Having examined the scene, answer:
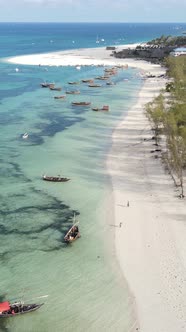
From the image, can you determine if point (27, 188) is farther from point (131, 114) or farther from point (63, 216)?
point (131, 114)

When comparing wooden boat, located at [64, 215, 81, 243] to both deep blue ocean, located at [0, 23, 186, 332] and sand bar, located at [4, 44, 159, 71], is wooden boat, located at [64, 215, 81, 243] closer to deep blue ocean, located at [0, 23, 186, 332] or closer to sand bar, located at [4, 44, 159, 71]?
deep blue ocean, located at [0, 23, 186, 332]

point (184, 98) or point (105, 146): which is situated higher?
point (184, 98)

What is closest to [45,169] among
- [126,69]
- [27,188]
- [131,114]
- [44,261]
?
[27,188]

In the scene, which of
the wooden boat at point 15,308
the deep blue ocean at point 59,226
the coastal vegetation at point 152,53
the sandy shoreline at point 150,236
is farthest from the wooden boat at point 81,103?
the coastal vegetation at point 152,53

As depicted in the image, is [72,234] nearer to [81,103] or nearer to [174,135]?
[174,135]

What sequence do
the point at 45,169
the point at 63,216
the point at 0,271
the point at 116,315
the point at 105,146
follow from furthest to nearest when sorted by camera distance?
the point at 105,146, the point at 45,169, the point at 63,216, the point at 0,271, the point at 116,315

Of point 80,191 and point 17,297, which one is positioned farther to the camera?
point 80,191

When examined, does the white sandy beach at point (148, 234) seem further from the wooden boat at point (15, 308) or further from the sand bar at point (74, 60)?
the sand bar at point (74, 60)

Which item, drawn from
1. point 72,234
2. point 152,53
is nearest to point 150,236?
point 72,234
